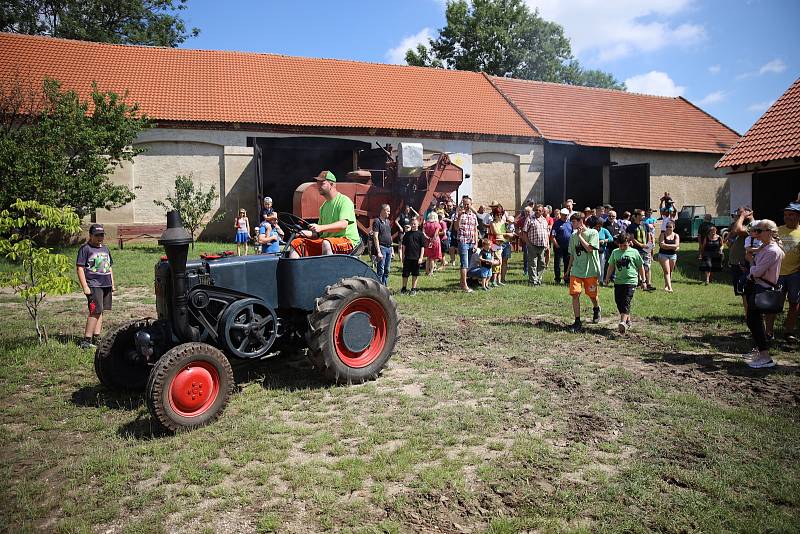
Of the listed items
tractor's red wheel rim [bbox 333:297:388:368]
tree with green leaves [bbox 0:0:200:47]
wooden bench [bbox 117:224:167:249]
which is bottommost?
tractor's red wheel rim [bbox 333:297:388:368]

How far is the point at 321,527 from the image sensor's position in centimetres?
330

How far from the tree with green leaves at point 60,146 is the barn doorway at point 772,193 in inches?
684

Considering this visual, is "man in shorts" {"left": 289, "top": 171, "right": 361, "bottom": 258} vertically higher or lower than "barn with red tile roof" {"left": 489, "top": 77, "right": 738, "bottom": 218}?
lower

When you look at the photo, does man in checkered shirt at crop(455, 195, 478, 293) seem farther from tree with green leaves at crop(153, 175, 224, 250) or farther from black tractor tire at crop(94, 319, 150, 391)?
tree with green leaves at crop(153, 175, 224, 250)

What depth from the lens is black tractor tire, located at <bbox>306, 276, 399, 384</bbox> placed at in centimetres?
538

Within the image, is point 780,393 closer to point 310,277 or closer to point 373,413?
point 373,413

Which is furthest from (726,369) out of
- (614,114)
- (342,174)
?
(614,114)

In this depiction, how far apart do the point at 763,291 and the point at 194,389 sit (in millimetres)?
5937

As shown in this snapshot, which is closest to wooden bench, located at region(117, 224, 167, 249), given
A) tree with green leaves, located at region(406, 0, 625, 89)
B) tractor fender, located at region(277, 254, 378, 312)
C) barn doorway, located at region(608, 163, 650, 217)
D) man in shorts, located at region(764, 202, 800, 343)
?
tractor fender, located at region(277, 254, 378, 312)

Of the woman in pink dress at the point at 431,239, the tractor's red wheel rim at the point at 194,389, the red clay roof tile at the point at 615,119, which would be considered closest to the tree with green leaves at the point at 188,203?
the woman in pink dress at the point at 431,239

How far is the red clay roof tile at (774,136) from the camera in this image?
48.4 ft

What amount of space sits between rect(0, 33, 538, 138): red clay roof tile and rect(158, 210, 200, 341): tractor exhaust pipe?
54.4 feet

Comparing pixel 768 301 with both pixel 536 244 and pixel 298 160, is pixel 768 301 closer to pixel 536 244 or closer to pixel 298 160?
pixel 536 244

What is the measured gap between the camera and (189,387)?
4.57 m
